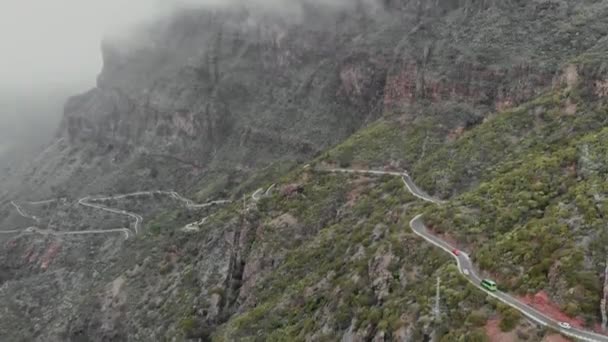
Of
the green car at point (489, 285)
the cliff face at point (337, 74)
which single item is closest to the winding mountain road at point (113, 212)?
the cliff face at point (337, 74)

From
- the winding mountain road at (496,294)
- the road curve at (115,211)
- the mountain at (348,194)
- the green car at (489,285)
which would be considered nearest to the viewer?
the winding mountain road at (496,294)

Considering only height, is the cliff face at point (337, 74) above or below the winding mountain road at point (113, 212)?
above

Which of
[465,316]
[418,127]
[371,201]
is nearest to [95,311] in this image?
[371,201]

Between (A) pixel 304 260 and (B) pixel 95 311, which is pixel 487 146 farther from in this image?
(B) pixel 95 311

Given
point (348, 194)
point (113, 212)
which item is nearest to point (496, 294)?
point (348, 194)

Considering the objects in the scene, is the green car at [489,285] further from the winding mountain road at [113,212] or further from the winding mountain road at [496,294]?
the winding mountain road at [113,212]

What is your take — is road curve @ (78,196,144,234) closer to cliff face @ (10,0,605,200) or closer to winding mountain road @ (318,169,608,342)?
cliff face @ (10,0,605,200)

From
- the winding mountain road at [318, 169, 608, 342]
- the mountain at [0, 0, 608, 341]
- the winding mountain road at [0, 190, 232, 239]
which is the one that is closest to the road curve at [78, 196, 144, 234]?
the winding mountain road at [0, 190, 232, 239]

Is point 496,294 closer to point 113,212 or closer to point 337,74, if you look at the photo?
point 337,74
